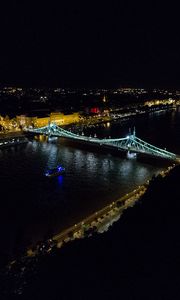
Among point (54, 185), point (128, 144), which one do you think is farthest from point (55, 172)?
point (128, 144)

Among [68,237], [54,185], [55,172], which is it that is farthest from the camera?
[55,172]

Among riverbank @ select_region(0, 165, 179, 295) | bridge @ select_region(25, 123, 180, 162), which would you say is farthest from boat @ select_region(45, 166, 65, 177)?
bridge @ select_region(25, 123, 180, 162)

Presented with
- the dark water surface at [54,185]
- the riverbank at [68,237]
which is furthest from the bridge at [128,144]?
the riverbank at [68,237]

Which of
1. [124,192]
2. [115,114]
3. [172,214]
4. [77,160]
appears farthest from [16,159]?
[115,114]

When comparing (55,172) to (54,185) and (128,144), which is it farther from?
(128,144)

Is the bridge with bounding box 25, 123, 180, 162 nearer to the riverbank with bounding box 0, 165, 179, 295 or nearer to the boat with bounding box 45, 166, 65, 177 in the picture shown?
the boat with bounding box 45, 166, 65, 177

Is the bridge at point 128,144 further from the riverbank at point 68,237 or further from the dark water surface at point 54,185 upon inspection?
the riverbank at point 68,237

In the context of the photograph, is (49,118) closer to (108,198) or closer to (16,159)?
(16,159)

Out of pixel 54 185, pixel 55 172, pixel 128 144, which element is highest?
pixel 128 144

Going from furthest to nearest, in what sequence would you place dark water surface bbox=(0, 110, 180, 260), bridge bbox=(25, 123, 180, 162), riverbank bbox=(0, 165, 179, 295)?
bridge bbox=(25, 123, 180, 162), dark water surface bbox=(0, 110, 180, 260), riverbank bbox=(0, 165, 179, 295)
